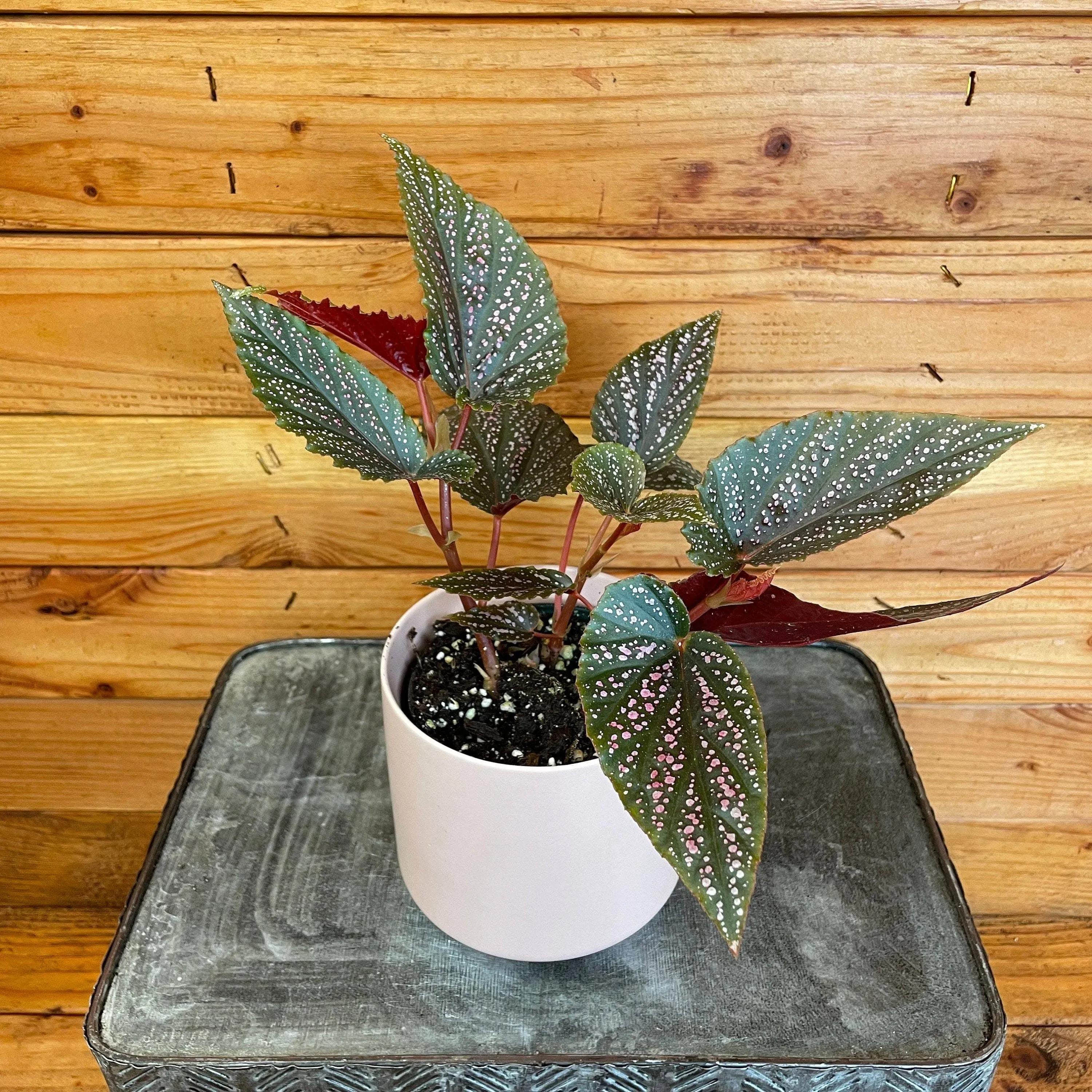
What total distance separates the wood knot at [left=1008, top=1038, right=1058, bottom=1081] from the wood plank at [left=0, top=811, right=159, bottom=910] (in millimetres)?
1077

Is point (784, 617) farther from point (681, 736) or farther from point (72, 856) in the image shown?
point (72, 856)

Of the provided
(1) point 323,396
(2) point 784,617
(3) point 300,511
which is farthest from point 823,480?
(3) point 300,511

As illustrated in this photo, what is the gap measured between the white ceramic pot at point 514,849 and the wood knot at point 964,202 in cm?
59

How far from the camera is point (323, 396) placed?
23.1 inches

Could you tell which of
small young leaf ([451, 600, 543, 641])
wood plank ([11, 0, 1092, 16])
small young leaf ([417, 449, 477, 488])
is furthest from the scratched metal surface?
wood plank ([11, 0, 1092, 16])

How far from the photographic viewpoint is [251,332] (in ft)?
1.90

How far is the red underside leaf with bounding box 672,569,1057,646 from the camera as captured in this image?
525mm

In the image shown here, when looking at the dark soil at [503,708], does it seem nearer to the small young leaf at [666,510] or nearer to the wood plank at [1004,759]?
the small young leaf at [666,510]

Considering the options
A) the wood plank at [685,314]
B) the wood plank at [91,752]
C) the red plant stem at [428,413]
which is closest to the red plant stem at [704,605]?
the red plant stem at [428,413]

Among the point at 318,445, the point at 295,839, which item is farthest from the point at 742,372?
the point at 295,839

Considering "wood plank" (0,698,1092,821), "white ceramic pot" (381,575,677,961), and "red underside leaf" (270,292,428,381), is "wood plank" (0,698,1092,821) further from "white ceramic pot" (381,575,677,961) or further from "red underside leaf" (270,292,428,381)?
"red underside leaf" (270,292,428,381)

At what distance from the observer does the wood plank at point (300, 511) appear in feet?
3.11

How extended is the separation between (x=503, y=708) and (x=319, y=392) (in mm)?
259

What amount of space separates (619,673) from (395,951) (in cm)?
35
